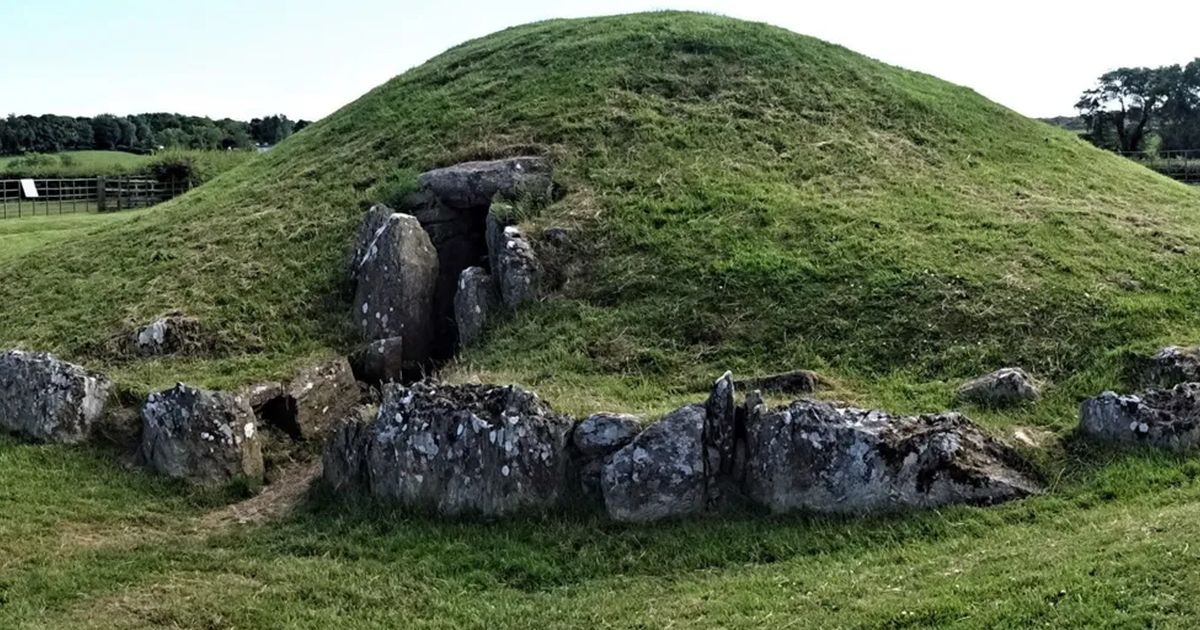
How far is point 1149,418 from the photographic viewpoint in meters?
10.1

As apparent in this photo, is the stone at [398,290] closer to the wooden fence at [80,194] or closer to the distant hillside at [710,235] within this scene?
the distant hillside at [710,235]

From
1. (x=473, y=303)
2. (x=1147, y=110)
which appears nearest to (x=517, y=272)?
(x=473, y=303)

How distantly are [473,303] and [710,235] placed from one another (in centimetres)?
389

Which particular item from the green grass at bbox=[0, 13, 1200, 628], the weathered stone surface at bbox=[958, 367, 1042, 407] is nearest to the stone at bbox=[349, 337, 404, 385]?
the green grass at bbox=[0, 13, 1200, 628]

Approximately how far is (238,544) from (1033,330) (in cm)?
989

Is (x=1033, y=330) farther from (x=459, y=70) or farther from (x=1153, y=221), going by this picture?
(x=459, y=70)

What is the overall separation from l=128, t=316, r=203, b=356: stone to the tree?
63.7 meters

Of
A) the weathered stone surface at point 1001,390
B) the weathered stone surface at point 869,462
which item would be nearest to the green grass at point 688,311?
the weathered stone surface at point 1001,390

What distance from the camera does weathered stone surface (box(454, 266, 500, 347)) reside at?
49.8ft

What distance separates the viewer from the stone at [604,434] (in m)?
10.4

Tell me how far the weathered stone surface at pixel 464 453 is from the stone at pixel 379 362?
3671 mm

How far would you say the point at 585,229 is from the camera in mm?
16688

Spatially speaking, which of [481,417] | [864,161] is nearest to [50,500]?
[481,417]

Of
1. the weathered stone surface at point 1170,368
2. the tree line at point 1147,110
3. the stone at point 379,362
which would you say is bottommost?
the stone at point 379,362
